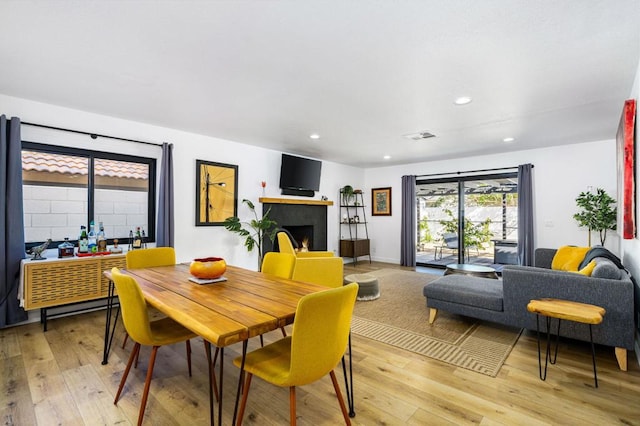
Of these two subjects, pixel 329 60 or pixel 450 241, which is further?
pixel 450 241

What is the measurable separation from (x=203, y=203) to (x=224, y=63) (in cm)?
269

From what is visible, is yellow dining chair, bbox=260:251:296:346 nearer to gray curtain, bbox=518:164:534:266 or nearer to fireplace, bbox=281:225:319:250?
fireplace, bbox=281:225:319:250

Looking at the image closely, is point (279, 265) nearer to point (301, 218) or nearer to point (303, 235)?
point (301, 218)

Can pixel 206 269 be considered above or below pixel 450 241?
above

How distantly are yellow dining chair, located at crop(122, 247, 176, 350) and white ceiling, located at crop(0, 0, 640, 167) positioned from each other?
156 cm

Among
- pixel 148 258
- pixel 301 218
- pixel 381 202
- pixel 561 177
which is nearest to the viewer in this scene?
pixel 148 258

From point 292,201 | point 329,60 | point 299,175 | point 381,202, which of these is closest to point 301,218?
point 292,201

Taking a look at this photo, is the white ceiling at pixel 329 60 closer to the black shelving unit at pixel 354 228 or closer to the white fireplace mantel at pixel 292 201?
the white fireplace mantel at pixel 292 201

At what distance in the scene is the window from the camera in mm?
3447

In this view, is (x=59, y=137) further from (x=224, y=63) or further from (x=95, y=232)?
(x=224, y=63)

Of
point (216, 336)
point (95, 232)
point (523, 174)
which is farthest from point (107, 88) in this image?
point (523, 174)

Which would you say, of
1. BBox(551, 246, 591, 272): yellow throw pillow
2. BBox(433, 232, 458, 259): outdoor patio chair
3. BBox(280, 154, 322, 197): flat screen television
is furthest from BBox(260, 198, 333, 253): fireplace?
BBox(551, 246, 591, 272): yellow throw pillow

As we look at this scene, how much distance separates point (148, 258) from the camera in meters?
2.95

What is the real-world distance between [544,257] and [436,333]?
2719mm
